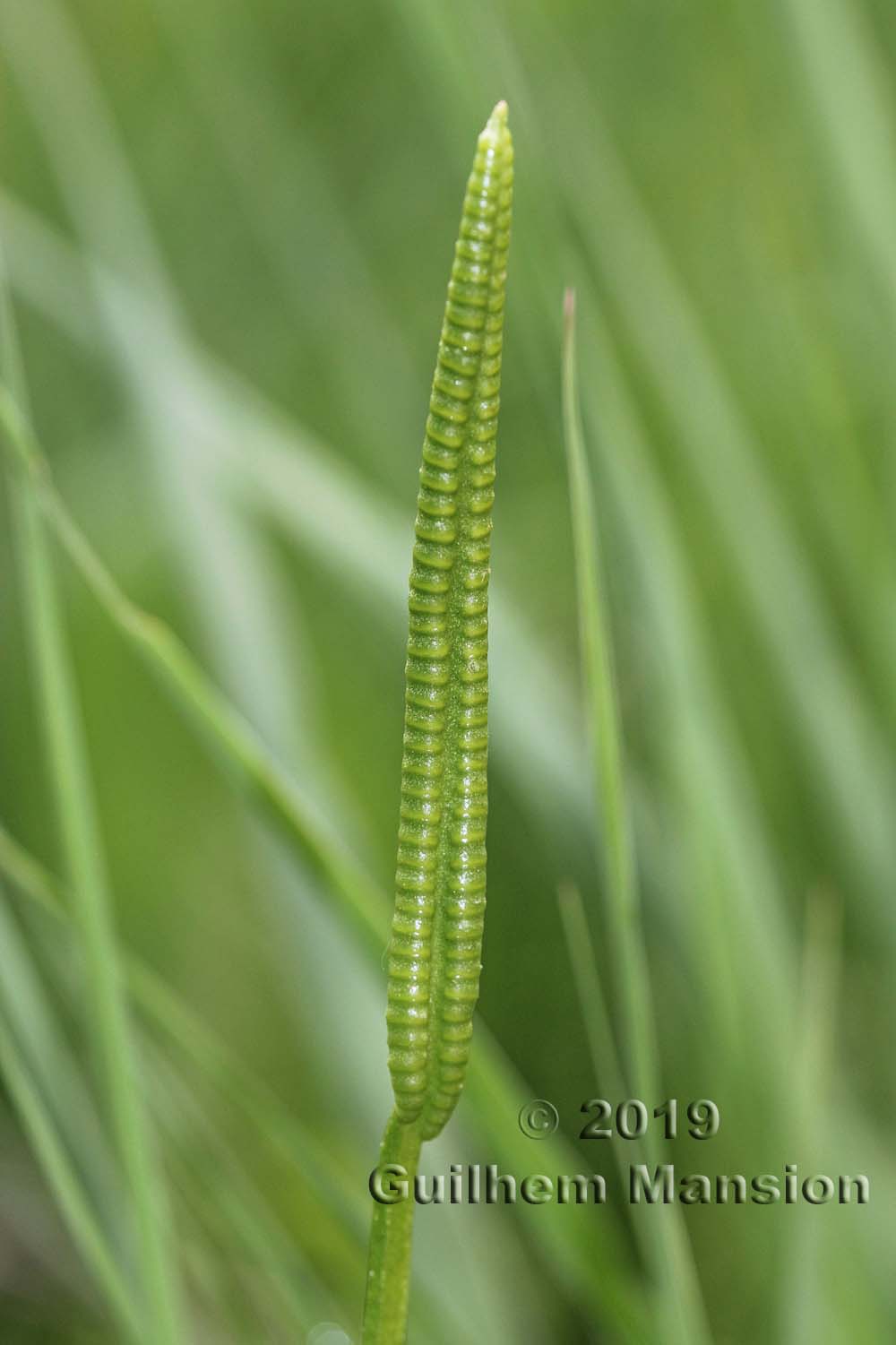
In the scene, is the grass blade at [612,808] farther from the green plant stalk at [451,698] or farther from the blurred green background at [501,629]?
the green plant stalk at [451,698]

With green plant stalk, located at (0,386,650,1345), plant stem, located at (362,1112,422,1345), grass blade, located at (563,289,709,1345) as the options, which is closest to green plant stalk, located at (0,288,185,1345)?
green plant stalk, located at (0,386,650,1345)

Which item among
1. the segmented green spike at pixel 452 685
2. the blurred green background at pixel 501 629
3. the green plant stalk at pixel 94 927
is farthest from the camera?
the blurred green background at pixel 501 629

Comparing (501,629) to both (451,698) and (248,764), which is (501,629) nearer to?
(248,764)

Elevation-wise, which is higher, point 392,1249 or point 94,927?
point 94,927

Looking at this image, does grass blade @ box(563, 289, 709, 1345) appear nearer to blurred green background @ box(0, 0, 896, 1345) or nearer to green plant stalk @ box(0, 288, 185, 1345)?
blurred green background @ box(0, 0, 896, 1345)

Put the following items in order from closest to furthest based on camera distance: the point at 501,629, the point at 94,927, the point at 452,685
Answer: the point at 452,685 < the point at 94,927 < the point at 501,629

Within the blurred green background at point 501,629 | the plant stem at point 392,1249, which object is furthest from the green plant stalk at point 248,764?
the plant stem at point 392,1249

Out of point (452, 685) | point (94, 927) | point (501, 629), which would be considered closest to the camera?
point (452, 685)

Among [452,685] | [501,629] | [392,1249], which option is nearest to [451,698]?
[452,685]
